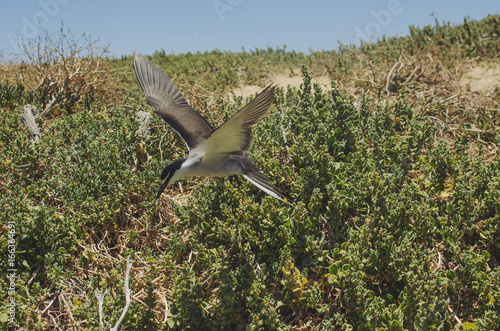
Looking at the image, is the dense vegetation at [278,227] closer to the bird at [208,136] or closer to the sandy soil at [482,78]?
the bird at [208,136]

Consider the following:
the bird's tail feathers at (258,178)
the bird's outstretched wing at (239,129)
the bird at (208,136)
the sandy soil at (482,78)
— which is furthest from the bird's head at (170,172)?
the sandy soil at (482,78)

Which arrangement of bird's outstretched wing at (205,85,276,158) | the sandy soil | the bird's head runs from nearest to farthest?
bird's outstretched wing at (205,85,276,158) < the bird's head < the sandy soil

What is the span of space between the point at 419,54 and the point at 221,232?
480 centimetres

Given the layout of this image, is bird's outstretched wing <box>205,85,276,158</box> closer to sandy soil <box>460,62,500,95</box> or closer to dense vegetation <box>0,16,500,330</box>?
dense vegetation <box>0,16,500,330</box>

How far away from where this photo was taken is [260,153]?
12.6 ft

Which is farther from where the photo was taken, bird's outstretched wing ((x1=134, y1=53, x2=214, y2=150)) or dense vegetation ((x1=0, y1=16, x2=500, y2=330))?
bird's outstretched wing ((x1=134, y1=53, x2=214, y2=150))

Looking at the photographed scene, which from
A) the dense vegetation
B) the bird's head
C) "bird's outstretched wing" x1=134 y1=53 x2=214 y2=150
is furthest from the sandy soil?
the bird's head

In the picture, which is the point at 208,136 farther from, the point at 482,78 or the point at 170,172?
the point at 482,78

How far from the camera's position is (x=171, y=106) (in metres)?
4.20

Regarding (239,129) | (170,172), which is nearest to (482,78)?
(239,129)

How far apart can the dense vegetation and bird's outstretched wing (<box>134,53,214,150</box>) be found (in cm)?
48

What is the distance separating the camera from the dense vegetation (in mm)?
2814

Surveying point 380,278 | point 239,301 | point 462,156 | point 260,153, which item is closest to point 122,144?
point 260,153

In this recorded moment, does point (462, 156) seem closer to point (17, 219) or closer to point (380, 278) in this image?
point (380, 278)
